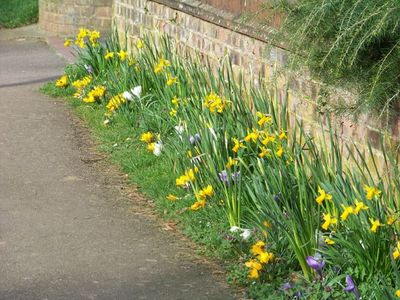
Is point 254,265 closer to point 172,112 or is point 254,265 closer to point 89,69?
point 172,112

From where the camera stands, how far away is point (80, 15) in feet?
55.5

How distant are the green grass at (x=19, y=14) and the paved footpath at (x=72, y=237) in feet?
27.5

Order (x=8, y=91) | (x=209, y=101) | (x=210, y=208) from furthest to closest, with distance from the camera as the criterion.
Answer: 1. (x=8, y=91)
2. (x=209, y=101)
3. (x=210, y=208)

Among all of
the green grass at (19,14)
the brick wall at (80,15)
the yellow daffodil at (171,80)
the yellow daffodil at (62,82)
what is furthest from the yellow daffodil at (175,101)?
the green grass at (19,14)

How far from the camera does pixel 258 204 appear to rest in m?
6.43

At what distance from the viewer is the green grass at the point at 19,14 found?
1850cm

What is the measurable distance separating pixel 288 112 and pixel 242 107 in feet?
1.76

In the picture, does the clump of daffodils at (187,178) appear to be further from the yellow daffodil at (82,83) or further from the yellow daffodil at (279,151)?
the yellow daffodil at (82,83)

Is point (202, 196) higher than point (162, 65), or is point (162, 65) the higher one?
point (202, 196)

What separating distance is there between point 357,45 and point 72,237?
2.30 meters

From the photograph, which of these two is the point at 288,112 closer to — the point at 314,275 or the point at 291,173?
the point at 291,173

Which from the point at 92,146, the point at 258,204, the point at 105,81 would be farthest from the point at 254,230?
the point at 105,81

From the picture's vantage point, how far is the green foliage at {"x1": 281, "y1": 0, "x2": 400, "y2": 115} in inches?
223

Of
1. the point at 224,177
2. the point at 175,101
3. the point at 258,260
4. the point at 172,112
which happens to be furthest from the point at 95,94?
the point at 258,260
